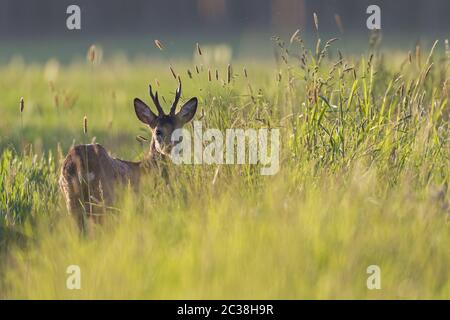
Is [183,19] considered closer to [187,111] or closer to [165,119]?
[187,111]

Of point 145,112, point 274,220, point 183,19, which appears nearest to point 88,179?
point 145,112

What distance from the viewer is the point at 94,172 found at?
7867mm

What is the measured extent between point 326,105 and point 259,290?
89.0 inches

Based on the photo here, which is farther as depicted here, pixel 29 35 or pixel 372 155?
pixel 29 35

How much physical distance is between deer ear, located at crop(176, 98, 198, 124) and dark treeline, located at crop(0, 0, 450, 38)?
28.7 meters

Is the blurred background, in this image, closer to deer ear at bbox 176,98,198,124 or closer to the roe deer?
deer ear at bbox 176,98,198,124

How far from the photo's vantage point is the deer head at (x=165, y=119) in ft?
28.0

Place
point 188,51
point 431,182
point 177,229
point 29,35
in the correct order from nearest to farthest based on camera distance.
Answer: point 177,229
point 431,182
point 188,51
point 29,35

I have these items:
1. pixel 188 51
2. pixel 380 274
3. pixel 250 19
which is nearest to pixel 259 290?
pixel 380 274

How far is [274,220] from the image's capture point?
20.7 feet

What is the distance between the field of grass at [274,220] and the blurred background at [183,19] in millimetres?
27782

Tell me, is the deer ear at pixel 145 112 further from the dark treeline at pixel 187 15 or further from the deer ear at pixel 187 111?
the dark treeline at pixel 187 15

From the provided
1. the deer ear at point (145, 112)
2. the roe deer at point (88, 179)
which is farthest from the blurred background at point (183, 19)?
the roe deer at point (88, 179)
